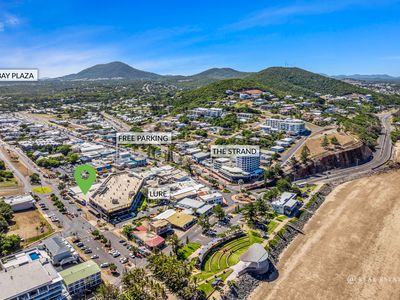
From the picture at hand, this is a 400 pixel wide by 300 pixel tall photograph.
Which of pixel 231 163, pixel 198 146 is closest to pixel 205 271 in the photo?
pixel 231 163

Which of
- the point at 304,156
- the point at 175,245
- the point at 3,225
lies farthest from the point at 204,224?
the point at 304,156

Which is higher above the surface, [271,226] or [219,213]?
[219,213]

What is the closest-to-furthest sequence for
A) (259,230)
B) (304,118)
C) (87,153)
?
1. (259,230)
2. (87,153)
3. (304,118)

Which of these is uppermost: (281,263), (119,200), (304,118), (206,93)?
(206,93)

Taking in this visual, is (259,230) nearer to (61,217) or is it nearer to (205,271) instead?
(205,271)

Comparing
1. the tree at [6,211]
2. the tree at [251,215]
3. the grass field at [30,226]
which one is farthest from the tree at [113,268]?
the tree at [6,211]

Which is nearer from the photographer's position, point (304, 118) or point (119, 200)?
point (119, 200)

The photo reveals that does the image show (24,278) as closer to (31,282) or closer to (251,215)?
(31,282)
